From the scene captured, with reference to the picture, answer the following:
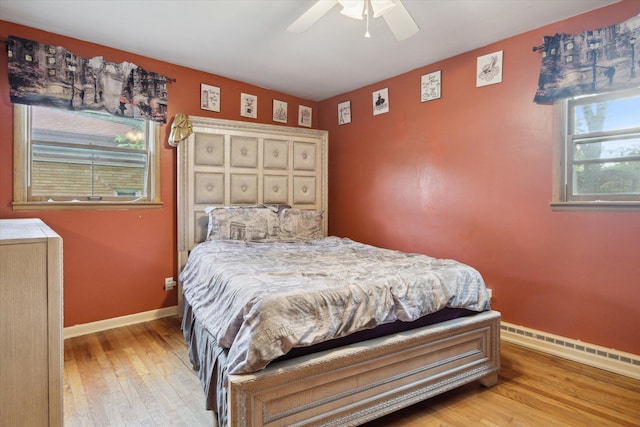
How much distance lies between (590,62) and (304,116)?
2944 millimetres

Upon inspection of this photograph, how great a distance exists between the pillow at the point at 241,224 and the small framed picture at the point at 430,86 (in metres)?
1.90

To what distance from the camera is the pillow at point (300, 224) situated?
11.2 feet

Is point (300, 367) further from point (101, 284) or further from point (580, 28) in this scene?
point (580, 28)

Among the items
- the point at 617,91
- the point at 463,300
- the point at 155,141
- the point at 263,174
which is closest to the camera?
the point at 463,300

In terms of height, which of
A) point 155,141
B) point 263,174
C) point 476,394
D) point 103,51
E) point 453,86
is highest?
point 103,51

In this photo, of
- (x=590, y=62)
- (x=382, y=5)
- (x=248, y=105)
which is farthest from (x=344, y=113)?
(x=590, y=62)

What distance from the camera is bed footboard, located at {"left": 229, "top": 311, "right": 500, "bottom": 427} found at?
1.37m

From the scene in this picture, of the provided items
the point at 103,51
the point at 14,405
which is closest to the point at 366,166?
the point at 103,51

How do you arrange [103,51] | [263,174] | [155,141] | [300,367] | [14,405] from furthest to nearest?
1. [263,174]
2. [155,141]
3. [103,51]
4. [300,367]
5. [14,405]

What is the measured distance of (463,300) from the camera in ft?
6.50

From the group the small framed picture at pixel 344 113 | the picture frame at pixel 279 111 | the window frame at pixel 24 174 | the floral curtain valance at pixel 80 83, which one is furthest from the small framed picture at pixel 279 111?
the window frame at pixel 24 174

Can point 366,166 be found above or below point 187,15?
below

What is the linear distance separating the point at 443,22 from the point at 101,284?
3497 mm

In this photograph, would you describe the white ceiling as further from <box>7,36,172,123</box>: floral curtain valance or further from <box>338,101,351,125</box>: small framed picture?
<box>338,101,351,125</box>: small framed picture
